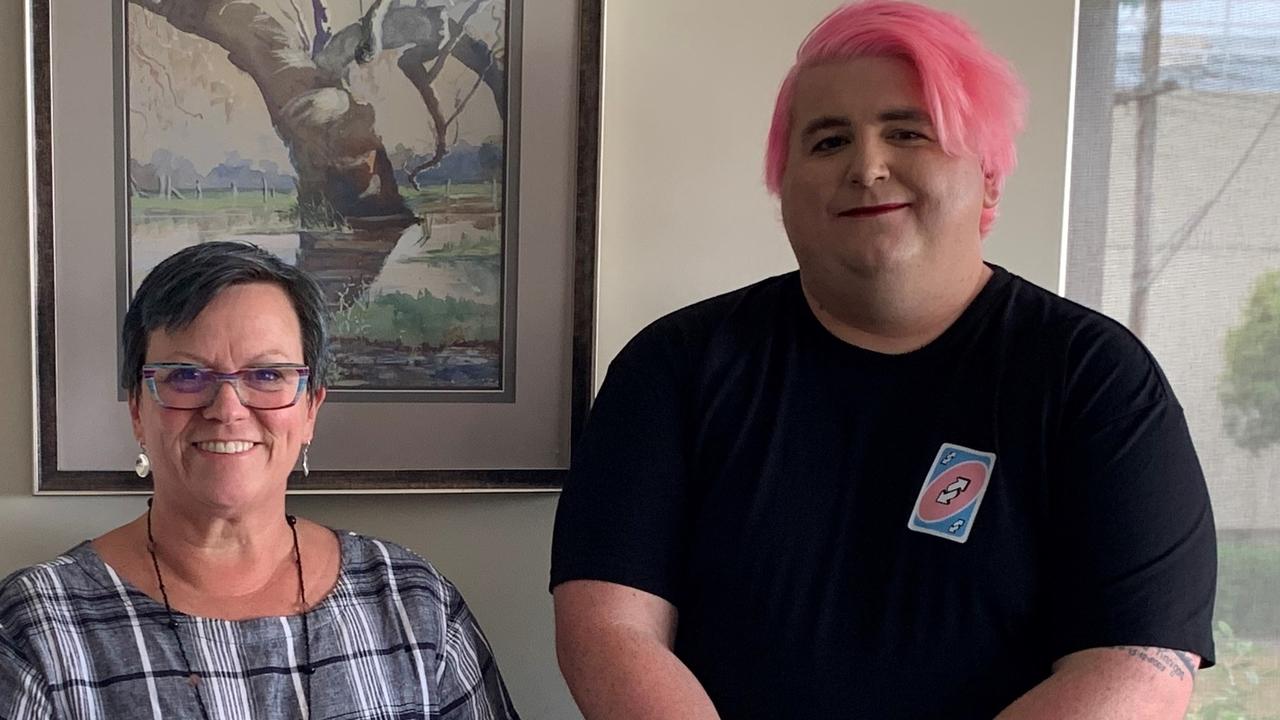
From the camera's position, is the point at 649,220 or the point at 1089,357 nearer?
the point at 1089,357

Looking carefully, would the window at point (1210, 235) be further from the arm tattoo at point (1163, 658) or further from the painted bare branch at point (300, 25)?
the painted bare branch at point (300, 25)

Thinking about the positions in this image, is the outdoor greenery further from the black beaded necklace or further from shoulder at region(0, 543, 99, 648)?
shoulder at region(0, 543, 99, 648)

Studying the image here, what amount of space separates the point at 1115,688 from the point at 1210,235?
0.92 metres

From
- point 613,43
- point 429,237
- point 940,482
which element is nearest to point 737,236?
point 613,43

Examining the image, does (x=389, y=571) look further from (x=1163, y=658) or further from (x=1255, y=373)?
(x=1255, y=373)

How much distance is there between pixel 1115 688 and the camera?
1.19 metres

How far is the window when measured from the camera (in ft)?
5.79

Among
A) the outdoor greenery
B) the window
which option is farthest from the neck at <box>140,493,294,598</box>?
the outdoor greenery

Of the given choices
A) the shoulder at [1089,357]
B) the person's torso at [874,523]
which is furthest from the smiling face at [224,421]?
the shoulder at [1089,357]

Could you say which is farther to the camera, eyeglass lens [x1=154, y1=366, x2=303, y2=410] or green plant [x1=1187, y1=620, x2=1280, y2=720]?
green plant [x1=1187, y1=620, x2=1280, y2=720]

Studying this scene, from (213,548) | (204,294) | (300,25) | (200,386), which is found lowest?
(213,548)

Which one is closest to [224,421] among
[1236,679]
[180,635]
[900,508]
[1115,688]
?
[180,635]

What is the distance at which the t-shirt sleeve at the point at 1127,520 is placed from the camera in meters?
1.20

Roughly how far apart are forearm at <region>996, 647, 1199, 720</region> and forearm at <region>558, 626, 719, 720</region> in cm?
37
